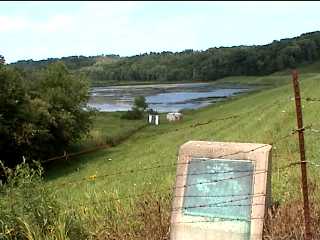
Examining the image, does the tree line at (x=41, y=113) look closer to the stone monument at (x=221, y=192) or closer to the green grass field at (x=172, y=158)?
the green grass field at (x=172, y=158)

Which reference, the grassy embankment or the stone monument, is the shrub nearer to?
the grassy embankment

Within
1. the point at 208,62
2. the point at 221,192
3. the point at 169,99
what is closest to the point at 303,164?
the point at 221,192

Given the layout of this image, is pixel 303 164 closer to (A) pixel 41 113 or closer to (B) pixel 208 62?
(A) pixel 41 113

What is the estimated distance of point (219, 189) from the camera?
7.19 m

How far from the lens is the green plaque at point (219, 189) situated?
7.03 metres

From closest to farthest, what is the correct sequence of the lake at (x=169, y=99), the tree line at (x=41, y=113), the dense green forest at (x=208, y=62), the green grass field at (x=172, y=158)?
the green grass field at (x=172, y=158) → the tree line at (x=41, y=113) → the lake at (x=169, y=99) → the dense green forest at (x=208, y=62)

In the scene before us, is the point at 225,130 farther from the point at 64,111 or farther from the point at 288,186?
the point at 288,186

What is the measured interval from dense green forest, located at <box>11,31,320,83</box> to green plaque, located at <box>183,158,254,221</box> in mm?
92009

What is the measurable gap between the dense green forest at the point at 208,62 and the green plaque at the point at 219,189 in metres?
92.0

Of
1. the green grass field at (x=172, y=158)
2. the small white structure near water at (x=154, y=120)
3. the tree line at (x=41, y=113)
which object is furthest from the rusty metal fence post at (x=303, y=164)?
the small white structure near water at (x=154, y=120)

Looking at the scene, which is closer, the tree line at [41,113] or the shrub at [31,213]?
the shrub at [31,213]

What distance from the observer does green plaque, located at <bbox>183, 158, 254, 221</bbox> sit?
703cm

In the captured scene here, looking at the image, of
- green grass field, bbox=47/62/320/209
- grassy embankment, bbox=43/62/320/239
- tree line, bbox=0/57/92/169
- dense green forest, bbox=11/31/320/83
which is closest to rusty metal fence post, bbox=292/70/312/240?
grassy embankment, bbox=43/62/320/239

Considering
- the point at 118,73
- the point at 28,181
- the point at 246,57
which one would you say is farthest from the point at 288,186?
the point at 118,73
